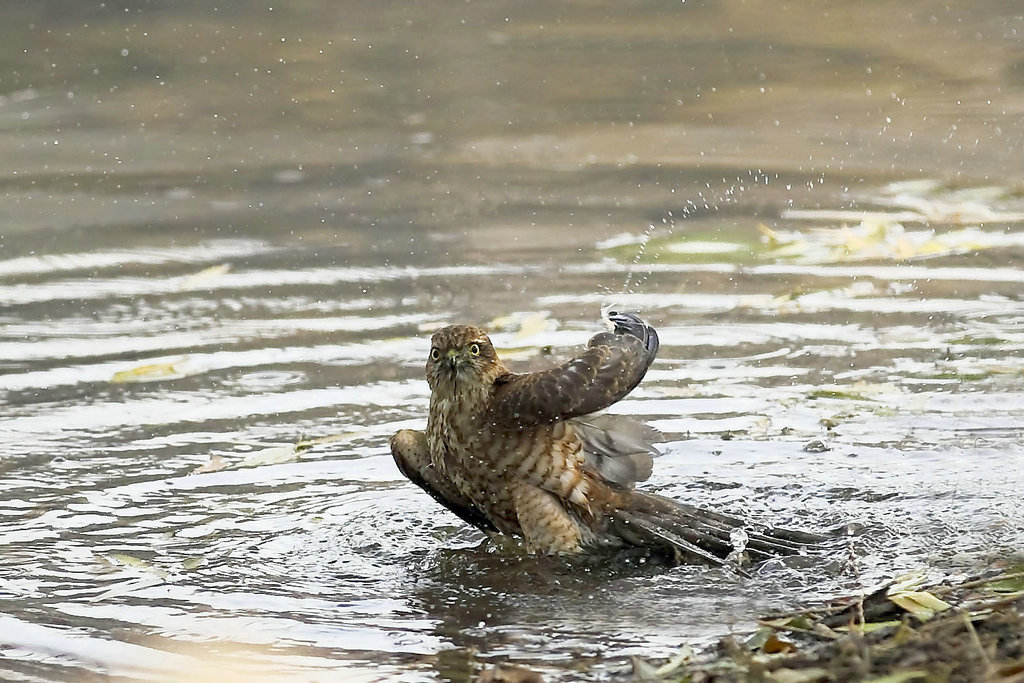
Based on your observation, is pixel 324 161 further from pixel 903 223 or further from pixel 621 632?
pixel 621 632

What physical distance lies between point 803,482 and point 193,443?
8.87ft

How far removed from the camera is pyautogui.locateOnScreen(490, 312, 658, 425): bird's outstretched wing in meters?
6.25

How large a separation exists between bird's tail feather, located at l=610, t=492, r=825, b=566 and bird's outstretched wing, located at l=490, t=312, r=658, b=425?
496 millimetres

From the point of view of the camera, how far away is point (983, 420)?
25.6ft

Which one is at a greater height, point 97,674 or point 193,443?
point 193,443

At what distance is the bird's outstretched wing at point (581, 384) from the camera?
625 centimetres

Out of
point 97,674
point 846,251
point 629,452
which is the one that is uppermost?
point 846,251

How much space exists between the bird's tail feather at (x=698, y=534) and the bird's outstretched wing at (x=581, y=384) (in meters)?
0.50

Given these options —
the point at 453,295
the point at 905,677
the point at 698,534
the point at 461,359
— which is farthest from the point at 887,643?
the point at 453,295

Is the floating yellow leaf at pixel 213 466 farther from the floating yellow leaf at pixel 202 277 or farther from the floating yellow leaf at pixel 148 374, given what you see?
the floating yellow leaf at pixel 202 277

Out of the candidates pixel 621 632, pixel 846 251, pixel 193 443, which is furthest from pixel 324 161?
pixel 621 632

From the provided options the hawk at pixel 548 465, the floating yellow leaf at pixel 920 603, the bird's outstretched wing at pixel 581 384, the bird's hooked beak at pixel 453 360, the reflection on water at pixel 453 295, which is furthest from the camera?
the bird's hooked beak at pixel 453 360

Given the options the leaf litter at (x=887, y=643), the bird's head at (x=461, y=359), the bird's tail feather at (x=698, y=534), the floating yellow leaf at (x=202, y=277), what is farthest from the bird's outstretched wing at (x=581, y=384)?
the floating yellow leaf at (x=202, y=277)

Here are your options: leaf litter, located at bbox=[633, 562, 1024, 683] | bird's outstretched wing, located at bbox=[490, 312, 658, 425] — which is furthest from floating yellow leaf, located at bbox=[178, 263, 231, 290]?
leaf litter, located at bbox=[633, 562, 1024, 683]
